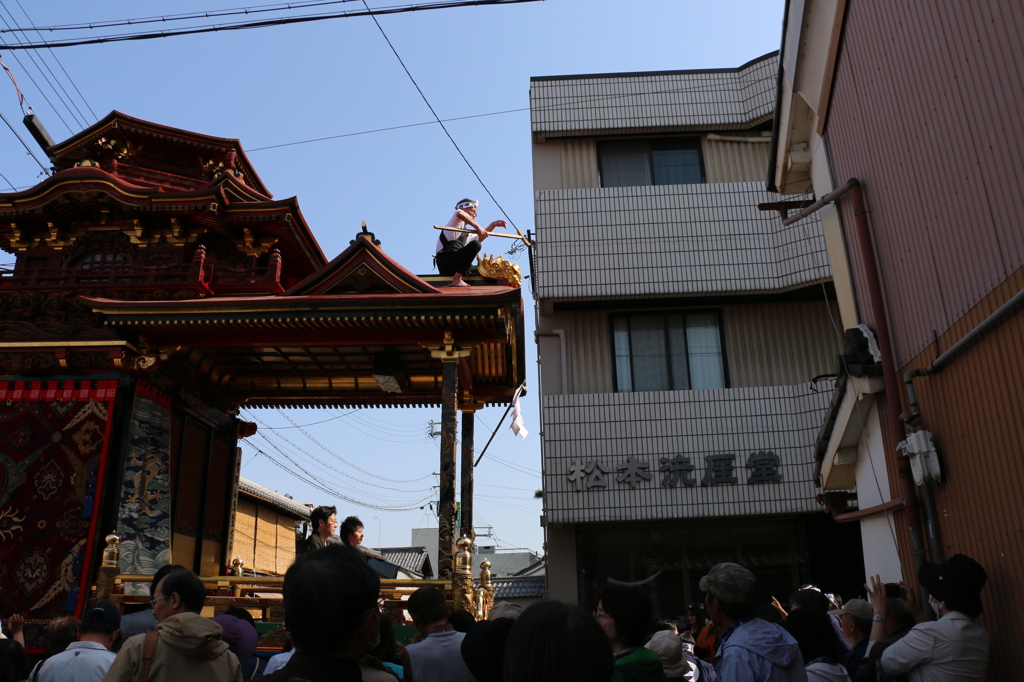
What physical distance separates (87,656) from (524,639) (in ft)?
10.0

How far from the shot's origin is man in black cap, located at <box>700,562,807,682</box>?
130 inches

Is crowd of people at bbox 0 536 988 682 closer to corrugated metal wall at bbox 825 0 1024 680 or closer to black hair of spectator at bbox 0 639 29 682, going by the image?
black hair of spectator at bbox 0 639 29 682

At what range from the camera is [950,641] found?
3.88 metres

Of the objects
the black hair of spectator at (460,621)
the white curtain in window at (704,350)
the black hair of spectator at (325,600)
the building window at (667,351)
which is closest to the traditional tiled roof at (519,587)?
the building window at (667,351)

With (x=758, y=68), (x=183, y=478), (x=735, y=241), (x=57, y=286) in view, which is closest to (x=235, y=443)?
(x=183, y=478)

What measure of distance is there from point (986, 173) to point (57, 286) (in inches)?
454

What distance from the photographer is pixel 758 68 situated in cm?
1561

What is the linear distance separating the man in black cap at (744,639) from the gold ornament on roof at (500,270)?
7.29m

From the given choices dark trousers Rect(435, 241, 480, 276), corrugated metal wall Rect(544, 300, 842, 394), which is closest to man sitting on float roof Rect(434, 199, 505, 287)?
dark trousers Rect(435, 241, 480, 276)

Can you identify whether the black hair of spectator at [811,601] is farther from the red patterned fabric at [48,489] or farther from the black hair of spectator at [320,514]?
the red patterned fabric at [48,489]

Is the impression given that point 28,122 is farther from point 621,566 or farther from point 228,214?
point 621,566

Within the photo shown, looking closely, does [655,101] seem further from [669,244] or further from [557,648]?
[557,648]

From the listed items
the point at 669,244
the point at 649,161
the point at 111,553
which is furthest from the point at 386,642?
the point at 649,161

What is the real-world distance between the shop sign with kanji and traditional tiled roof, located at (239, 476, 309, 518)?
9.75 metres
